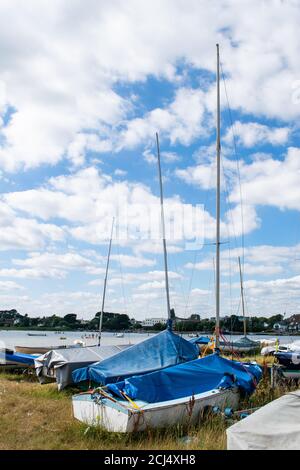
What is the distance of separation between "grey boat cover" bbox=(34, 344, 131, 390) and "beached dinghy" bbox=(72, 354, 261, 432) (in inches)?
179

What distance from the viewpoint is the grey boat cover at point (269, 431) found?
→ 611 cm

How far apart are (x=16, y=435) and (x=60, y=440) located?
103cm

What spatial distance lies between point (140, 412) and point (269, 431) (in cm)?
315

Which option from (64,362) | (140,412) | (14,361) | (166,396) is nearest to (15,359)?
(14,361)

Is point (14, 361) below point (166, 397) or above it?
below

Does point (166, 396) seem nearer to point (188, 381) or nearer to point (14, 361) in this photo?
point (188, 381)

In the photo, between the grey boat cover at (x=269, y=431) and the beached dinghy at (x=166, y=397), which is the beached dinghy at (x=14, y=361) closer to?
the beached dinghy at (x=166, y=397)

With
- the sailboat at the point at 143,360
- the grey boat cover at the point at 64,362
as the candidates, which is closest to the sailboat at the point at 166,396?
the sailboat at the point at 143,360

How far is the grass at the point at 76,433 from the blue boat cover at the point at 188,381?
2.30 ft

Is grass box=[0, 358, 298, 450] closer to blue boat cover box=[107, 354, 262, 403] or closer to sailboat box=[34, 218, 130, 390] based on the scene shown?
blue boat cover box=[107, 354, 262, 403]

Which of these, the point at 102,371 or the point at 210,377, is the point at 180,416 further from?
the point at 102,371

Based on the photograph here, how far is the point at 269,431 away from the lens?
6.33 m
